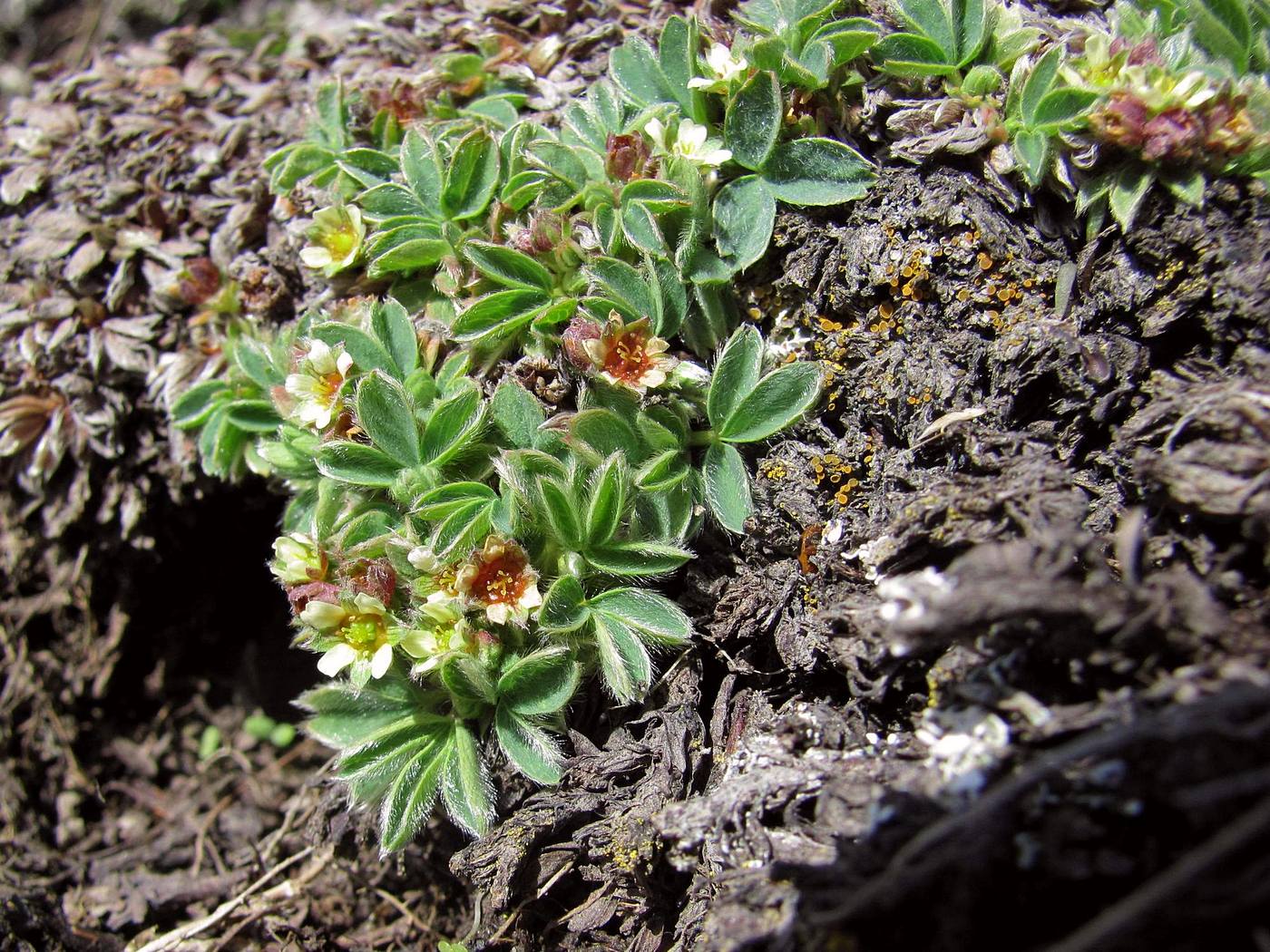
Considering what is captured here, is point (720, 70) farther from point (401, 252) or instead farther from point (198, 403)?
point (198, 403)

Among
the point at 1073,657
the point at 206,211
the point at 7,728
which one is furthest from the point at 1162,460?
the point at 7,728

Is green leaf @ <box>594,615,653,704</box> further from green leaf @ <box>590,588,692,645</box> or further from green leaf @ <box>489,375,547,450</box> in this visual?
green leaf @ <box>489,375,547,450</box>

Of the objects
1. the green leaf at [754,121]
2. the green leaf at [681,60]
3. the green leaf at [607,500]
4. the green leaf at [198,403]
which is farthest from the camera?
the green leaf at [198,403]

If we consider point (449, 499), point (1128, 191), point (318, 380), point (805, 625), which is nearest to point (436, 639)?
point (449, 499)

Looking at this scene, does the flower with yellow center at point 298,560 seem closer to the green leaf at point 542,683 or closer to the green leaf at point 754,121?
the green leaf at point 542,683

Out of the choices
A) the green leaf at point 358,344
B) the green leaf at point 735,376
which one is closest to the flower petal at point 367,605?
the green leaf at point 358,344

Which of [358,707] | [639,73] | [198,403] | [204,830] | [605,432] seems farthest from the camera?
[204,830]

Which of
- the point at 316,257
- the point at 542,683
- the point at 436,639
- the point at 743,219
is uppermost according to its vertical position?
the point at 743,219
